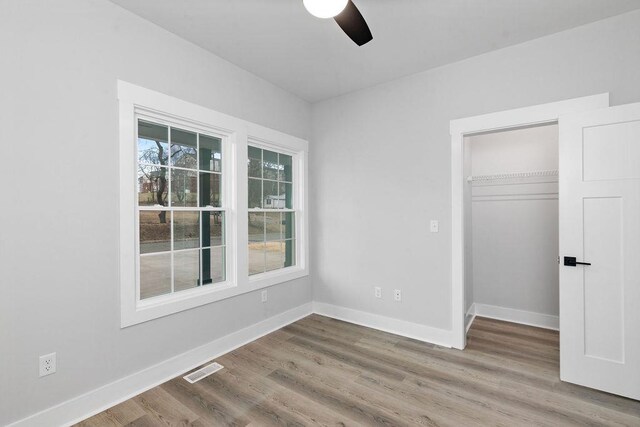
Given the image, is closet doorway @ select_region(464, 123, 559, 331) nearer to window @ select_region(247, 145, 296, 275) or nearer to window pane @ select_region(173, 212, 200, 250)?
window @ select_region(247, 145, 296, 275)

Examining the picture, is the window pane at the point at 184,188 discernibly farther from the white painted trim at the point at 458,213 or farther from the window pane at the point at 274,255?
the white painted trim at the point at 458,213

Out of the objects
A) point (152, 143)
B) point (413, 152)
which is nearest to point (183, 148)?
point (152, 143)

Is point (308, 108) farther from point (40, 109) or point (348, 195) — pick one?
point (40, 109)

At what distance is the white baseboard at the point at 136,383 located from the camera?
190 centimetres

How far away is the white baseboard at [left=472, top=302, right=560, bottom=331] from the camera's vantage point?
3.45 m

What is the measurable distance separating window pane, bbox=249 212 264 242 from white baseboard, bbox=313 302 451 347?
1310mm

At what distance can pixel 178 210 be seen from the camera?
2652mm

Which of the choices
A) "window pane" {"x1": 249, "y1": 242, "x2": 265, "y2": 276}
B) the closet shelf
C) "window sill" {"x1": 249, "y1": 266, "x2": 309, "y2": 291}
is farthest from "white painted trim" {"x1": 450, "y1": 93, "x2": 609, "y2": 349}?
"window pane" {"x1": 249, "y1": 242, "x2": 265, "y2": 276}

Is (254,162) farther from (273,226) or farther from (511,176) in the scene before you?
(511,176)

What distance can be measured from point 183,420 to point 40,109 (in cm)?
217

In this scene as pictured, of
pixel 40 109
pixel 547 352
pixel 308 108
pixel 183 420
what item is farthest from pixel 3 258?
pixel 547 352

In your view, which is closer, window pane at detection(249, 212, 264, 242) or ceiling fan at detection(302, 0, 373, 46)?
ceiling fan at detection(302, 0, 373, 46)

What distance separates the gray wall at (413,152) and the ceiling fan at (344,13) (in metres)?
1.24

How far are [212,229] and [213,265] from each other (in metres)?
0.36
